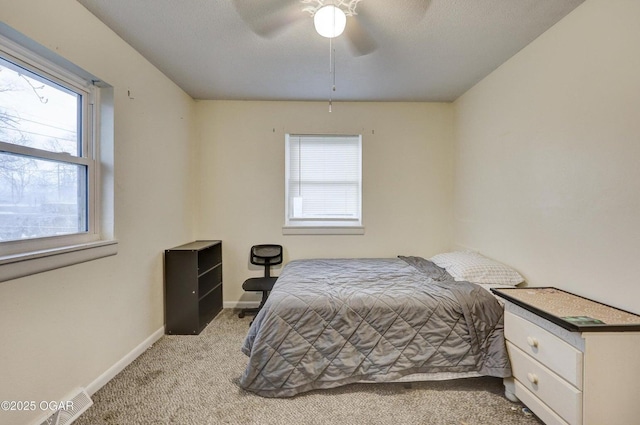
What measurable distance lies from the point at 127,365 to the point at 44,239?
117 centimetres

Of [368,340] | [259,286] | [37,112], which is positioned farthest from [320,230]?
[37,112]

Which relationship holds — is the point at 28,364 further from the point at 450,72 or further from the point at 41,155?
the point at 450,72

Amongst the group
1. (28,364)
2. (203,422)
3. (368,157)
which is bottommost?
(203,422)

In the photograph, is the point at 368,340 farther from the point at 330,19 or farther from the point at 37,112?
the point at 37,112

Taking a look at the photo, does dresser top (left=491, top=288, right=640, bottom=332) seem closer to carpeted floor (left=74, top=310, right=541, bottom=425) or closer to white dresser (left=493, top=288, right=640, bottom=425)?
white dresser (left=493, top=288, right=640, bottom=425)

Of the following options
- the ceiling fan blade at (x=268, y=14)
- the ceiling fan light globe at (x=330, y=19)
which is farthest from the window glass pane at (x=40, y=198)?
the ceiling fan light globe at (x=330, y=19)

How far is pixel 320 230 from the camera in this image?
3242 mm

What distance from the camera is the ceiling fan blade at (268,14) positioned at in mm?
1637

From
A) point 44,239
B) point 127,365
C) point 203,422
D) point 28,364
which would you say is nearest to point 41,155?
point 44,239

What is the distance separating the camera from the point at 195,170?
125 inches

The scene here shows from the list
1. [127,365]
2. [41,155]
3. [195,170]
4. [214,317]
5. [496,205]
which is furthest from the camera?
[195,170]

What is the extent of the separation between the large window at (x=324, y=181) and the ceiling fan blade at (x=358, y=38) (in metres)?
1.27

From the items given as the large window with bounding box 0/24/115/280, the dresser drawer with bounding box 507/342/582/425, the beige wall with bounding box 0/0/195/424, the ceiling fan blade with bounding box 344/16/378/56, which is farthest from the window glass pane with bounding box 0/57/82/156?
the dresser drawer with bounding box 507/342/582/425

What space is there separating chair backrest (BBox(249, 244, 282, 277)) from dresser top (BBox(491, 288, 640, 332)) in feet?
7.20
